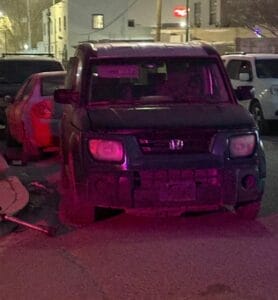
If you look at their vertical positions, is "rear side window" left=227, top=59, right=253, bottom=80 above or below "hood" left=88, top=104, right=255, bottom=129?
below

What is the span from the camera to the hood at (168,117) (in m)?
7.28

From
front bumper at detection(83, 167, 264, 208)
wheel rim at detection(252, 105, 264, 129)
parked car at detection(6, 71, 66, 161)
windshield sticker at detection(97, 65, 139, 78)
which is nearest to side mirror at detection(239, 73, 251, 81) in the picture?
wheel rim at detection(252, 105, 264, 129)

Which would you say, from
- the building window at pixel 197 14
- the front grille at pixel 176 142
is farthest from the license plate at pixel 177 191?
the building window at pixel 197 14

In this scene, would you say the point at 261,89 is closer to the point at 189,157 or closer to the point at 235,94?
the point at 235,94

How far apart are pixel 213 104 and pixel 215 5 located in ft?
134

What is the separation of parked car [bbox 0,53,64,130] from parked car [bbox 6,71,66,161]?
371cm

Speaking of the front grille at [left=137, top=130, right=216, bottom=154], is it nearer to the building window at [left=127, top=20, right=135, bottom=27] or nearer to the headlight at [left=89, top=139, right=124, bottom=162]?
the headlight at [left=89, top=139, right=124, bottom=162]

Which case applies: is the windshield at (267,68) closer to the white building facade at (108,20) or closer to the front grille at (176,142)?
the front grille at (176,142)

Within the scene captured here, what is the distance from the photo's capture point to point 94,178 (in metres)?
7.21

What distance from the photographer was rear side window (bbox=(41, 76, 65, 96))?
12.8m

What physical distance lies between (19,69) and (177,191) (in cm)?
1117

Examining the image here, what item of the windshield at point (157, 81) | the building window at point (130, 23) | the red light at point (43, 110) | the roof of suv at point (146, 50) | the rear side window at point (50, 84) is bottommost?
the building window at point (130, 23)

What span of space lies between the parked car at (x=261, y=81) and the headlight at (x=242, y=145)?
9023mm

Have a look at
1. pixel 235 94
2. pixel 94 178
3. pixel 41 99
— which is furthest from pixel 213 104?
pixel 41 99
